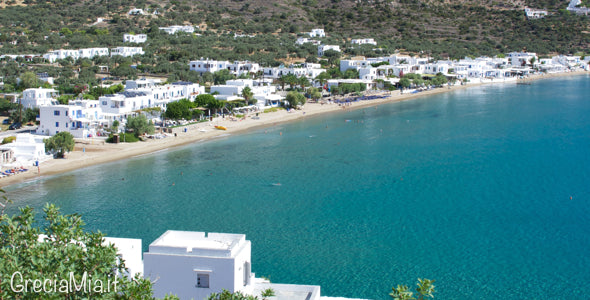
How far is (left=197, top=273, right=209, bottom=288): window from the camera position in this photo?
12516mm

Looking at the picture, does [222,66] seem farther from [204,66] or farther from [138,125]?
[138,125]

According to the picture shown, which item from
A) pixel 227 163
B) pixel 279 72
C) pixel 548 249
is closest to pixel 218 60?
pixel 279 72

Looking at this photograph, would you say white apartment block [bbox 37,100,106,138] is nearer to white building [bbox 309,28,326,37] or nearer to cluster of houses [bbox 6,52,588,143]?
cluster of houses [bbox 6,52,588,143]

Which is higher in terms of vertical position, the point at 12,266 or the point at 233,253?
the point at 12,266

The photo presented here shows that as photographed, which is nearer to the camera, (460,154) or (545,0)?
(460,154)

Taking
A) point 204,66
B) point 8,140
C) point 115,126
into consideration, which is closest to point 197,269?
point 8,140

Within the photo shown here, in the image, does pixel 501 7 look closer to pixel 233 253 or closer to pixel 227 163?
pixel 227 163

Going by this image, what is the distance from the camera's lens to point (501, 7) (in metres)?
153

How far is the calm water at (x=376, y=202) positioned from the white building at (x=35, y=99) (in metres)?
13.9

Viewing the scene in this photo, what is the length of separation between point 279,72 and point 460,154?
130ft

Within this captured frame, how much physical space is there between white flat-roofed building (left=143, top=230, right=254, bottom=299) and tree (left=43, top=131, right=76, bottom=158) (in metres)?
27.9

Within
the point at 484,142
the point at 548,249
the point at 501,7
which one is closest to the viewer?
the point at 548,249

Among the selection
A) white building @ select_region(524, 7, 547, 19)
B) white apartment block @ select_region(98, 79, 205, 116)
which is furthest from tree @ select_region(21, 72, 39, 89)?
white building @ select_region(524, 7, 547, 19)

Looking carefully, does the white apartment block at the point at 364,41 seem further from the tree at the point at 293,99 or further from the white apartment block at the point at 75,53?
the tree at the point at 293,99
